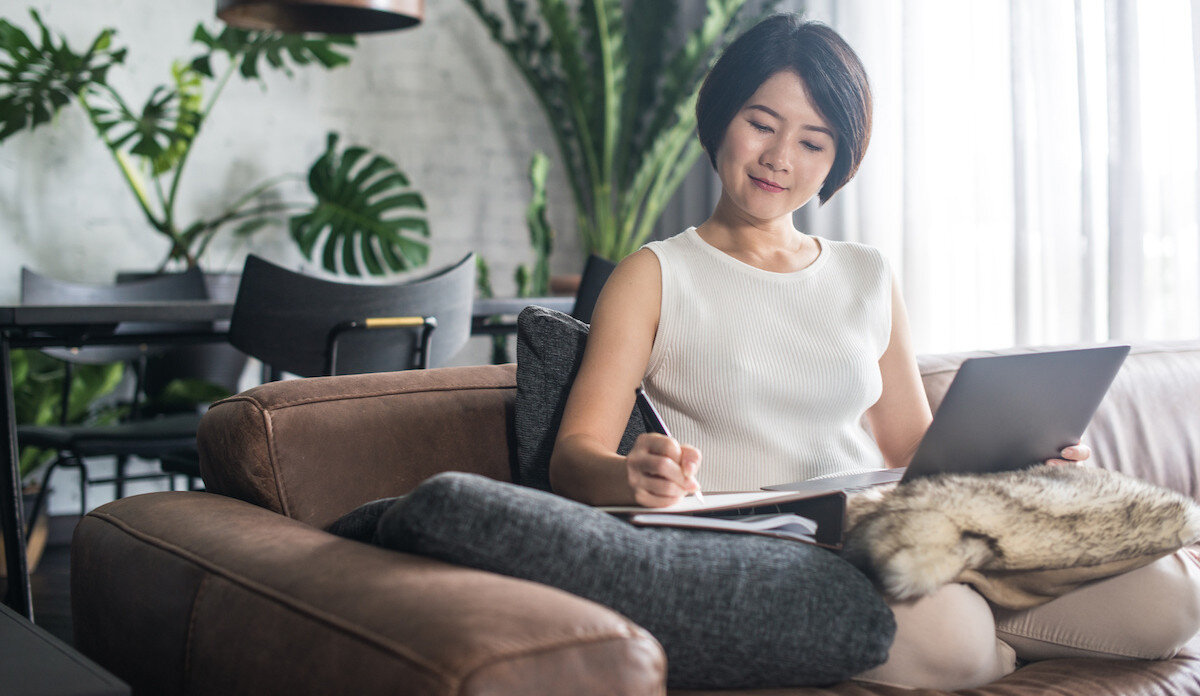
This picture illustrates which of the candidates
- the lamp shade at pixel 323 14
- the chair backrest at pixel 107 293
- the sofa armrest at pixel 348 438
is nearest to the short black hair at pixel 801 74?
the sofa armrest at pixel 348 438

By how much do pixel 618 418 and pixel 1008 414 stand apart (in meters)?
0.42

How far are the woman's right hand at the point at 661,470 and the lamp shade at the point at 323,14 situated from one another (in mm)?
1820

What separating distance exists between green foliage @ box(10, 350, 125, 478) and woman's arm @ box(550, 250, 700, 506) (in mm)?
2662

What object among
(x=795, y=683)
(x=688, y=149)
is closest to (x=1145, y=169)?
(x=688, y=149)

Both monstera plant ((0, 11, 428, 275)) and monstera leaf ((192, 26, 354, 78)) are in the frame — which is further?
monstera leaf ((192, 26, 354, 78))

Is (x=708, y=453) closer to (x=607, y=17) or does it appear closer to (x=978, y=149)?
(x=978, y=149)

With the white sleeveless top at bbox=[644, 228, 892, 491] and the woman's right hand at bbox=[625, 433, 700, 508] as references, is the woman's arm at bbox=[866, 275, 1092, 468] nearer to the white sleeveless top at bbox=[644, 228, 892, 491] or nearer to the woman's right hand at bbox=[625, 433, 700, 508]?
the white sleeveless top at bbox=[644, 228, 892, 491]

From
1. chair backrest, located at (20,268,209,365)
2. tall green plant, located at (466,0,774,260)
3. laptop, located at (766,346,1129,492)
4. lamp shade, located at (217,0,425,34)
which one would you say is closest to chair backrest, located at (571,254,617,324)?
lamp shade, located at (217,0,425,34)

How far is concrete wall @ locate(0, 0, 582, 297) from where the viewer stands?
12.2 ft

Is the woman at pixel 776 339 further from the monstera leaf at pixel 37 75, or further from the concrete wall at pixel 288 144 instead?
the concrete wall at pixel 288 144

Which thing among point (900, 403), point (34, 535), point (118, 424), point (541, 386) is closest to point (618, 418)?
point (541, 386)

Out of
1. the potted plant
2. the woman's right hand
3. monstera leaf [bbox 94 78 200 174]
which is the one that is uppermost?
monstera leaf [bbox 94 78 200 174]

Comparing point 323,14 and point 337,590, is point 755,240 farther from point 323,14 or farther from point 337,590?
point 323,14

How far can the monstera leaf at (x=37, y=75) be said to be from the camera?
11.0 ft
